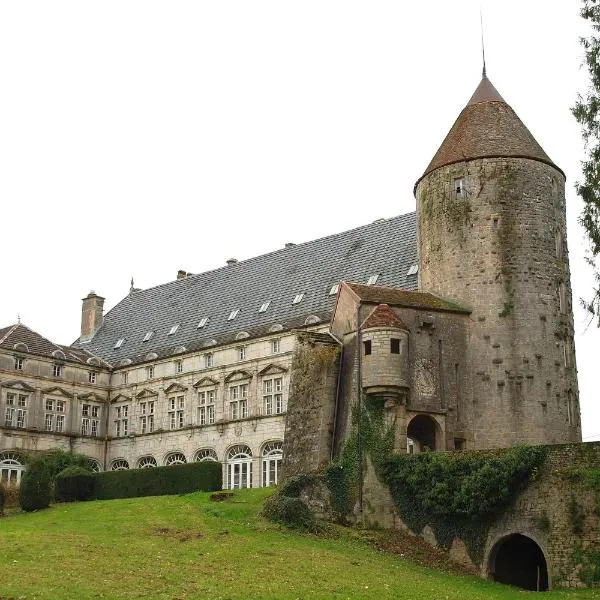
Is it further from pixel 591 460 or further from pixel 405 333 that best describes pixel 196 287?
pixel 591 460

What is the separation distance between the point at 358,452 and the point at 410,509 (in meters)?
2.61

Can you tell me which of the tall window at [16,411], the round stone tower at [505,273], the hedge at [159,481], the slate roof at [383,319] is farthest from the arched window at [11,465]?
the slate roof at [383,319]

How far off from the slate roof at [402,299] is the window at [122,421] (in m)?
26.1

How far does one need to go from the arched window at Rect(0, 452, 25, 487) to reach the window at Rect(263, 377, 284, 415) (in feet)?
47.6

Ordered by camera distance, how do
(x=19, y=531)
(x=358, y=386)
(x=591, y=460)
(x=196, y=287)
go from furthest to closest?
1. (x=196, y=287)
2. (x=358, y=386)
3. (x=19, y=531)
4. (x=591, y=460)

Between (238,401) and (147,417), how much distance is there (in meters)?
7.72

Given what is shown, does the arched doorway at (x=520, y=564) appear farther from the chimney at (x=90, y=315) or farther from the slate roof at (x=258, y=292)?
the chimney at (x=90, y=315)

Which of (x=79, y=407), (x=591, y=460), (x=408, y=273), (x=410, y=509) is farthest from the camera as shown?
(x=79, y=407)

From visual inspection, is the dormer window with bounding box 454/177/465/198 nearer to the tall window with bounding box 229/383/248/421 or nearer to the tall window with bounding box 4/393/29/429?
the tall window with bounding box 229/383/248/421

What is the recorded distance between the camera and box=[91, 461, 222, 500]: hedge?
39125 mm

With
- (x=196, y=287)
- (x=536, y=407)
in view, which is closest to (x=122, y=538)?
(x=536, y=407)

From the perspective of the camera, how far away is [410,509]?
31.0m

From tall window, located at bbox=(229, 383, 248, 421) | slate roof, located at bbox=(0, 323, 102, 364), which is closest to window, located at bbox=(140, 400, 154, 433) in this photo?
slate roof, located at bbox=(0, 323, 102, 364)

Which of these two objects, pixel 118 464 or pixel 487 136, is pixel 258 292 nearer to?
pixel 118 464
